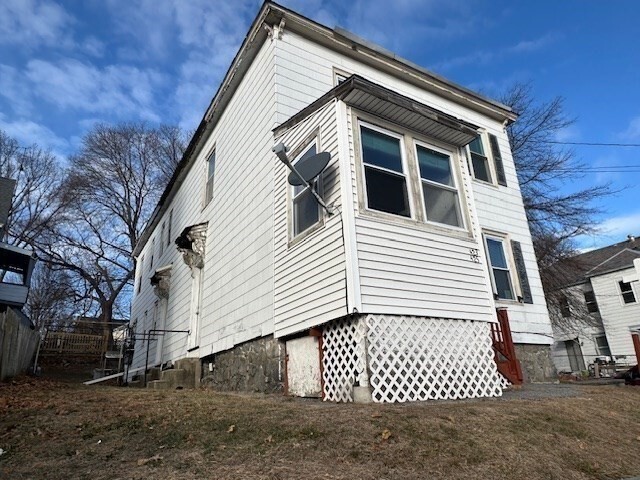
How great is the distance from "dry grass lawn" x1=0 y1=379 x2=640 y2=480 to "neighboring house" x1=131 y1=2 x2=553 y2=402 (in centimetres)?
104

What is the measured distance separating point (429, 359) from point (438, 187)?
2.91 metres

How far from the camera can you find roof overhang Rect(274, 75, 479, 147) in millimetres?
6164

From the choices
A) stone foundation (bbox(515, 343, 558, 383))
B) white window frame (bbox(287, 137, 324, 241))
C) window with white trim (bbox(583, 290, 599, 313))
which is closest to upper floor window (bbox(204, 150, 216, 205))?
white window frame (bbox(287, 137, 324, 241))

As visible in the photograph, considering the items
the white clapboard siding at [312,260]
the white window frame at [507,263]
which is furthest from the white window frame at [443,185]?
the white window frame at [507,263]

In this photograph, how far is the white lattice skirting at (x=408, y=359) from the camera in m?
5.14

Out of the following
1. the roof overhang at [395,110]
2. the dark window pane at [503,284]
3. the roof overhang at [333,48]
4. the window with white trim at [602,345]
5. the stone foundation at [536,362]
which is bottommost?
the stone foundation at [536,362]

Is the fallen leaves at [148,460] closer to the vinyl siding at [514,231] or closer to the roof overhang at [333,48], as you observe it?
the vinyl siding at [514,231]

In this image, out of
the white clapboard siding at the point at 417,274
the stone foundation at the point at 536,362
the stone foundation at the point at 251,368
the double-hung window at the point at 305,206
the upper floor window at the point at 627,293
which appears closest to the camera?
the white clapboard siding at the point at 417,274

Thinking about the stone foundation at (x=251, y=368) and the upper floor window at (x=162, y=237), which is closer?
the stone foundation at (x=251, y=368)

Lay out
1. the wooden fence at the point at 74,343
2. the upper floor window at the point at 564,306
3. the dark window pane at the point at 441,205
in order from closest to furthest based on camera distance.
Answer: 1. the dark window pane at the point at 441,205
2. the upper floor window at the point at 564,306
3. the wooden fence at the point at 74,343

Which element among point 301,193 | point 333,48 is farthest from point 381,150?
point 333,48

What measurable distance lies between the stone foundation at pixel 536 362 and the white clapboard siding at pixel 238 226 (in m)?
5.90

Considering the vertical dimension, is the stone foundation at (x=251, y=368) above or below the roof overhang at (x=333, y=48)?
below

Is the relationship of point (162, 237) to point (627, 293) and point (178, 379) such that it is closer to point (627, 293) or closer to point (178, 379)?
point (178, 379)
